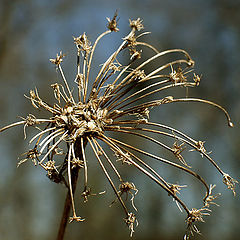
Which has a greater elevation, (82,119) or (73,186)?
(82,119)

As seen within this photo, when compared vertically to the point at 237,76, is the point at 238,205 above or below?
below

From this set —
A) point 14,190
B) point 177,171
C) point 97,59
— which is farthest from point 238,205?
point 14,190

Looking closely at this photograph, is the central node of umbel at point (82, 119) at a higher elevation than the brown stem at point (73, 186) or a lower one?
higher

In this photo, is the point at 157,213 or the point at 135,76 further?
the point at 157,213

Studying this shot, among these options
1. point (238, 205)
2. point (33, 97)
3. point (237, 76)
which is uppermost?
point (237, 76)

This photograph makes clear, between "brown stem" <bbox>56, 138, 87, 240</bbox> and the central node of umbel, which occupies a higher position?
the central node of umbel

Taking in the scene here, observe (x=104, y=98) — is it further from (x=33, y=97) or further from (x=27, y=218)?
(x=27, y=218)

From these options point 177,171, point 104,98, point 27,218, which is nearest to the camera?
Result: point 104,98

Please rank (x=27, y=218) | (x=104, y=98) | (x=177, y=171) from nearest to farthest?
(x=104, y=98) → (x=177, y=171) → (x=27, y=218)
